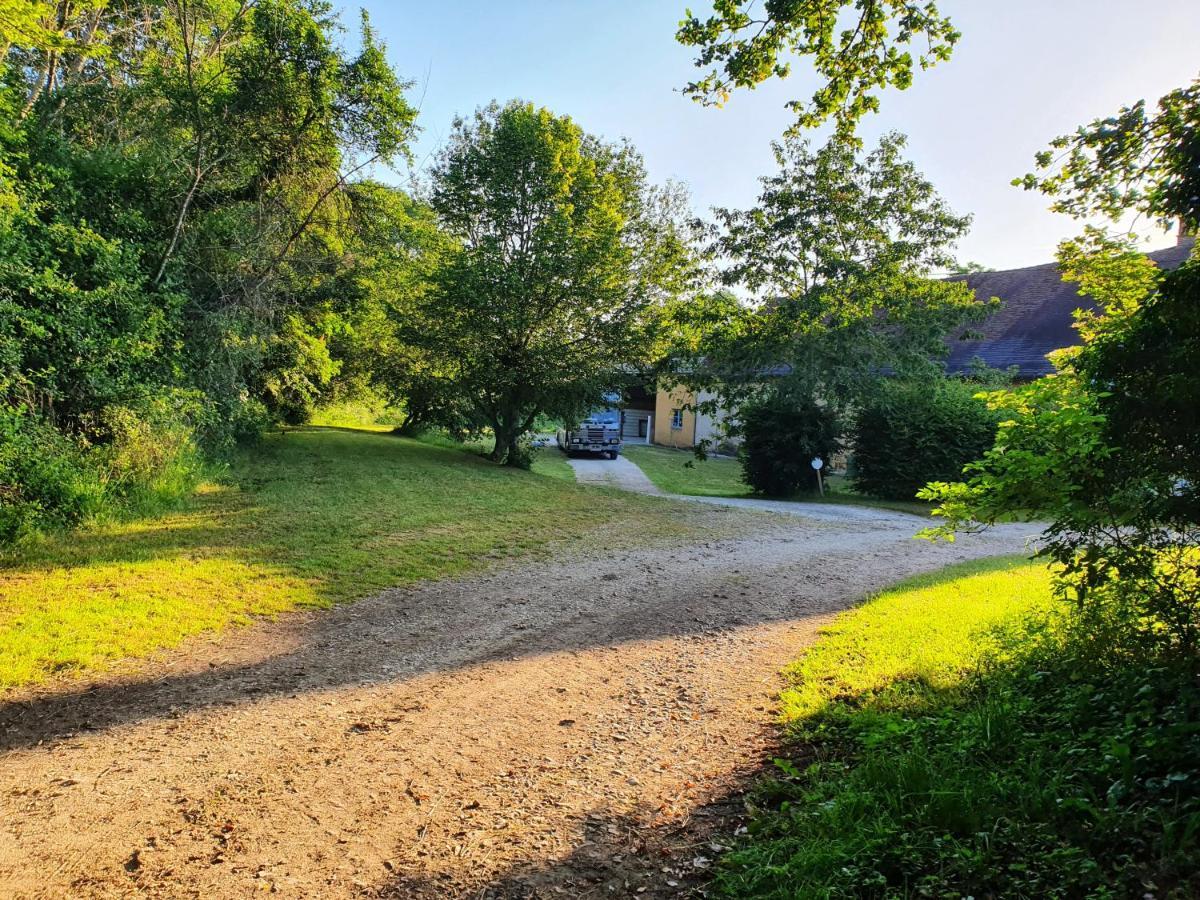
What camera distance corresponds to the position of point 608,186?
63.2ft

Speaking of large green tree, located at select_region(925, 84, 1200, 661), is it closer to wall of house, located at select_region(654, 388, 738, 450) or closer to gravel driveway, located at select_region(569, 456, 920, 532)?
gravel driveway, located at select_region(569, 456, 920, 532)

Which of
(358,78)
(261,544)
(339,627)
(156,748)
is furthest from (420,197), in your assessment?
(156,748)

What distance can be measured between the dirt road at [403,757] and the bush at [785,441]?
1252 cm

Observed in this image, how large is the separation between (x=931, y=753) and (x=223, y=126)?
618 inches

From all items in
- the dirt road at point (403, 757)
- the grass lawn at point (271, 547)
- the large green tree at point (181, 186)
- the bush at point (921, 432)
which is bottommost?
the dirt road at point (403, 757)

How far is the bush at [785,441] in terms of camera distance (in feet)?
59.9

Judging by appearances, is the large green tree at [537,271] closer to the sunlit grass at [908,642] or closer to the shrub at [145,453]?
the shrub at [145,453]

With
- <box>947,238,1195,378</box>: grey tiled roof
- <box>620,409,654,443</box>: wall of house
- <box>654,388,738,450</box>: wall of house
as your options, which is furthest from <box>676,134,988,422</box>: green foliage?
<box>620,409,654,443</box>: wall of house

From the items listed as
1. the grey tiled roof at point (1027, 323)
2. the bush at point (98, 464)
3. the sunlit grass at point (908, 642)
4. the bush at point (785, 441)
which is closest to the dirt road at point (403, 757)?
the sunlit grass at point (908, 642)

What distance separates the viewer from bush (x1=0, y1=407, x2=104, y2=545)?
748cm

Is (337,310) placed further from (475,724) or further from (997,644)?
(997,644)

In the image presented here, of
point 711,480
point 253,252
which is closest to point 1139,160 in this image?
point 253,252

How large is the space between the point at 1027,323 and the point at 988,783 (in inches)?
1060

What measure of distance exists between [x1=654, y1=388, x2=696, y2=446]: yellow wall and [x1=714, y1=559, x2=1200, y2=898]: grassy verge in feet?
111
